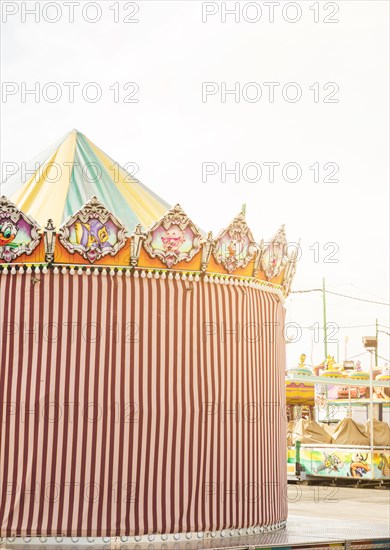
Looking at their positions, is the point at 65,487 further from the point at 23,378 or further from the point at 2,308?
the point at 2,308

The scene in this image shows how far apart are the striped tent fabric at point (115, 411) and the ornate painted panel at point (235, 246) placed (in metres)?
0.38

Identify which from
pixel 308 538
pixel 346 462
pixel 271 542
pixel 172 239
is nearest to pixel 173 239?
pixel 172 239

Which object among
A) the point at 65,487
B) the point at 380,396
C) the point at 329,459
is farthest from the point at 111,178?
the point at 380,396

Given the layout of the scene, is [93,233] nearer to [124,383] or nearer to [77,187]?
[77,187]

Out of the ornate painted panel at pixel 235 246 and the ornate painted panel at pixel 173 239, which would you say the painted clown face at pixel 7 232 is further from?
the ornate painted panel at pixel 235 246

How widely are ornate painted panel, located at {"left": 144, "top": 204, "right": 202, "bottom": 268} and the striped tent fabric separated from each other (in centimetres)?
31

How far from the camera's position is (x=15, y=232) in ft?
33.2

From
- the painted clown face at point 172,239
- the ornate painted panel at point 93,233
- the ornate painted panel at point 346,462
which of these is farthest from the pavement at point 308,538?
the ornate painted panel at point 346,462

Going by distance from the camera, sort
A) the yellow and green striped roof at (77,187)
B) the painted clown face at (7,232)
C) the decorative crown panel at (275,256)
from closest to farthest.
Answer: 1. the painted clown face at (7,232)
2. the yellow and green striped roof at (77,187)
3. the decorative crown panel at (275,256)

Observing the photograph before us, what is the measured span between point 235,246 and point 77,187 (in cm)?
202

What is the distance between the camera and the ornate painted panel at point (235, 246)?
1071 centimetres

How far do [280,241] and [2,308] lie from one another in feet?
11.5

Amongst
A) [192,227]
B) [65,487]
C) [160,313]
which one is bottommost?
[65,487]

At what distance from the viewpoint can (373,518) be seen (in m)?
13.8
